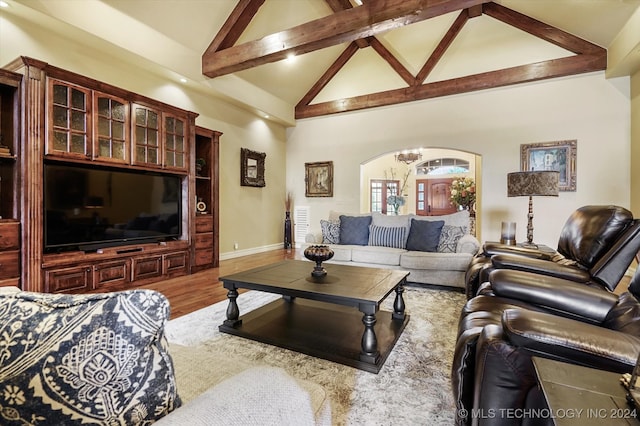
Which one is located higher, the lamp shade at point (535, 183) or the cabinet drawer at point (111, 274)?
the lamp shade at point (535, 183)

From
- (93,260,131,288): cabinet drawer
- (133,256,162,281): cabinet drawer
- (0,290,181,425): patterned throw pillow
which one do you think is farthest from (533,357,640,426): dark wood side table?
(133,256,162,281): cabinet drawer

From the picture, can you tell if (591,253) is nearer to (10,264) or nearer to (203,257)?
(203,257)

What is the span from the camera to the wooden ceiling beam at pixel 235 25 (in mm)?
4645

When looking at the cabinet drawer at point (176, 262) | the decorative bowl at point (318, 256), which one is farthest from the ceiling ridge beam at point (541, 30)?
the cabinet drawer at point (176, 262)

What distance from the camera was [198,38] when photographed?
4711 mm

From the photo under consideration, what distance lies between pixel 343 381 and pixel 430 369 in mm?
590

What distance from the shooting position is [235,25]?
476 centimetres

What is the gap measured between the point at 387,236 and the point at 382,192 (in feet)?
21.1

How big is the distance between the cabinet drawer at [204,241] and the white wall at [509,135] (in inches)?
120

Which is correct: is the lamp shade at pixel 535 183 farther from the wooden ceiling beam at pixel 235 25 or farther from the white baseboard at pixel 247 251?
the white baseboard at pixel 247 251

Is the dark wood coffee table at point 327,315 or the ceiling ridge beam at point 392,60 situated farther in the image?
the ceiling ridge beam at point 392,60

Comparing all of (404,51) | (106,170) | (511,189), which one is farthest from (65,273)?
(404,51)

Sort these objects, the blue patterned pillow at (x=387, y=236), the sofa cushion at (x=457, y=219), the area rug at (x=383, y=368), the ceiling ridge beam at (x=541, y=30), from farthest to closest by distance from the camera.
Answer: the ceiling ridge beam at (x=541, y=30) → the blue patterned pillow at (x=387, y=236) → the sofa cushion at (x=457, y=219) → the area rug at (x=383, y=368)

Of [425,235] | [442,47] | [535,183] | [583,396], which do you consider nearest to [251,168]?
[425,235]
